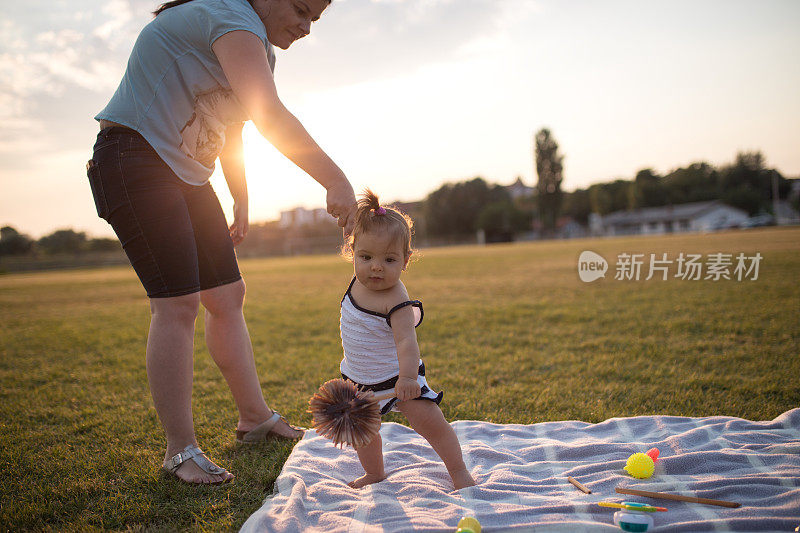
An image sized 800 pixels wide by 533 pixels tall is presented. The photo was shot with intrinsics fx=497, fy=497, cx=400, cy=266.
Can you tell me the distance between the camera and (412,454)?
7.68ft

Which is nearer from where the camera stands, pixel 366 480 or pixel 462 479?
pixel 462 479

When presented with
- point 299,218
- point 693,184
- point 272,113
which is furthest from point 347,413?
point 693,184

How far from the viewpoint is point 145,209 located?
2043 mm

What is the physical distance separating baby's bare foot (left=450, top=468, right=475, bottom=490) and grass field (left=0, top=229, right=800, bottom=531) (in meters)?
0.77

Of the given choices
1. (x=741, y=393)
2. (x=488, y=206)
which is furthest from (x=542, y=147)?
(x=741, y=393)

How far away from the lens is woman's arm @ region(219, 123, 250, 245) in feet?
8.47

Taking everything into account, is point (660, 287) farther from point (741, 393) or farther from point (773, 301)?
point (741, 393)

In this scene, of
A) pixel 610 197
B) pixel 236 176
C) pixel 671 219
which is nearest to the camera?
pixel 236 176

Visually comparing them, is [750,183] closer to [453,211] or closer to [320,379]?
[453,211]

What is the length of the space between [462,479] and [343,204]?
1171 millimetres

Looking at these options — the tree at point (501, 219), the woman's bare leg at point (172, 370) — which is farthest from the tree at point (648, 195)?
the woman's bare leg at point (172, 370)

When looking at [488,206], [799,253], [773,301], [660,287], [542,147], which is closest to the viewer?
[773,301]

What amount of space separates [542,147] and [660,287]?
60235mm

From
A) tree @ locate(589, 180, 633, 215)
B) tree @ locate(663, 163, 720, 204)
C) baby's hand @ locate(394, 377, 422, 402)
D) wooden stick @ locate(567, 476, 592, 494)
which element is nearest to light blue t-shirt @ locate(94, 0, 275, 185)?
baby's hand @ locate(394, 377, 422, 402)
